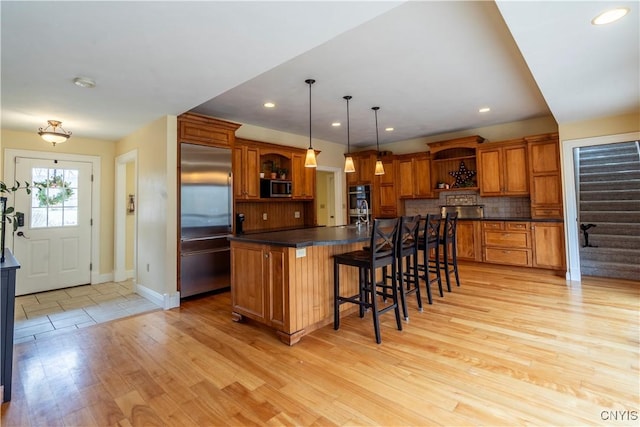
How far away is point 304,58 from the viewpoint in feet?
9.49

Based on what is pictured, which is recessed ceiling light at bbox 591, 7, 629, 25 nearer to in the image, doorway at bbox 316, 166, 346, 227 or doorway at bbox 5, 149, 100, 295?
doorway at bbox 316, 166, 346, 227

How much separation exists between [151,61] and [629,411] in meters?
3.99

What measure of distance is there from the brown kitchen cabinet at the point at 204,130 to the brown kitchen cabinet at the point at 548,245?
508 cm

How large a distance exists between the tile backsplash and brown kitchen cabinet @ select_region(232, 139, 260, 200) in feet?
12.3

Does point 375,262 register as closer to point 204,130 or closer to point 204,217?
point 204,217

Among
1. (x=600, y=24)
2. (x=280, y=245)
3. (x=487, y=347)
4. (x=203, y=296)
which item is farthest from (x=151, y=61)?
(x=487, y=347)

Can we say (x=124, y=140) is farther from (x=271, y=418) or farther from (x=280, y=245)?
(x=271, y=418)

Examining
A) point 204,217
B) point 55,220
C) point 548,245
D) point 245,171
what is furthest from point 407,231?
point 55,220

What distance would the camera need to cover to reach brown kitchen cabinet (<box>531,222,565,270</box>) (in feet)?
15.5

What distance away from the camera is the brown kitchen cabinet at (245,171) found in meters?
4.61

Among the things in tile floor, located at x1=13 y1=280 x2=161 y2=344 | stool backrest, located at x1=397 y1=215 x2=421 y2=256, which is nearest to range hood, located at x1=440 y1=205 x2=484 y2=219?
stool backrest, located at x1=397 y1=215 x2=421 y2=256

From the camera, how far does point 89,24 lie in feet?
6.37

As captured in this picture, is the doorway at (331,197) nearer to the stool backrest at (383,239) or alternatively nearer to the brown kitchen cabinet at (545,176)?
the brown kitchen cabinet at (545,176)

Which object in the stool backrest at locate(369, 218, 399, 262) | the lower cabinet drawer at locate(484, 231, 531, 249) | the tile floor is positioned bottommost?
the tile floor
